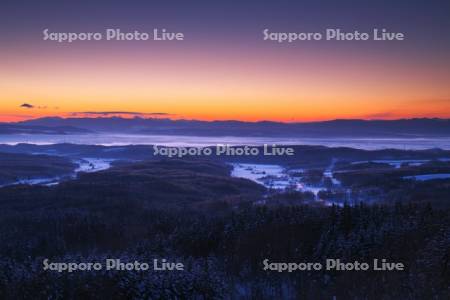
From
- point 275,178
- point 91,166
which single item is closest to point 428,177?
point 275,178

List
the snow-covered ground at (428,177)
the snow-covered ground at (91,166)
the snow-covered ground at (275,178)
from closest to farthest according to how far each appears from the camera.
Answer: the snow-covered ground at (428,177), the snow-covered ground at (275,178), the snow-covered ground at (91,166)

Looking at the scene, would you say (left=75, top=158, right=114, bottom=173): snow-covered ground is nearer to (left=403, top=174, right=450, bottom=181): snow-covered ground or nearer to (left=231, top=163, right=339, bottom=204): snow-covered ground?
(left=231, top=163, right=339, bottom=204): snow-covered ground

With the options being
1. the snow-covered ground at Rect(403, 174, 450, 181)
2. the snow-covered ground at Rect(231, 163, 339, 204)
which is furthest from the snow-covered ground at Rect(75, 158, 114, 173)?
the snow-covered ground at Rect(403, 174, 450, 181)

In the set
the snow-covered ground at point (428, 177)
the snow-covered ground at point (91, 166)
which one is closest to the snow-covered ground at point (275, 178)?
the snow-covered ground at point (428, 177)

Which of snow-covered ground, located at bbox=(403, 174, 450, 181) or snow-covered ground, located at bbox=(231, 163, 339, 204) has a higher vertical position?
snow-covered ground, located at bbox=(403, 174, 450, 181)

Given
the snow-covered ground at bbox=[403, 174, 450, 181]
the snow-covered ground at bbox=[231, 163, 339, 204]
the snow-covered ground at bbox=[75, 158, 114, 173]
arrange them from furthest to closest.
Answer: the snow-covered ground at bbox=[75, 158, 114, 173] → the snow-covered ground at bbox=[231, 163, 339, 204] → the snow-covered ground at bbox=[403, 174, 450, 181]


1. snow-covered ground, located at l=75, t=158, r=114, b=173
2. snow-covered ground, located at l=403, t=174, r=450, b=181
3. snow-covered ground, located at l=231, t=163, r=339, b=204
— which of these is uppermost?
snow-covered ground, located at l=403, t=174, r=450, b=181

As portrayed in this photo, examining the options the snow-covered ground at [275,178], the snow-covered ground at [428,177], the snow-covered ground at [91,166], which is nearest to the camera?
the snow-covered ground at [428,177]

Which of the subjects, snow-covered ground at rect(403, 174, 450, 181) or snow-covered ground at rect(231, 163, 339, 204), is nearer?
snow-covered ground at rect(403, 174, 450, 181)

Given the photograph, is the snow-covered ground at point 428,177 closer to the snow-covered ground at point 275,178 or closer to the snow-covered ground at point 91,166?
the snow-covered ground at point 275,178

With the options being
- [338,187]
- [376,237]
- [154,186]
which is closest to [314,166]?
[338,187]

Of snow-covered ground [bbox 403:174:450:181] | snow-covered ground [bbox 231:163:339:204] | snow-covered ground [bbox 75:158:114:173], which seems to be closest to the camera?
snow-covered ground [bbox 403:174:450:181]

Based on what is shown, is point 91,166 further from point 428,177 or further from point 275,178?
point 428,177
